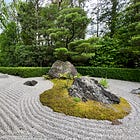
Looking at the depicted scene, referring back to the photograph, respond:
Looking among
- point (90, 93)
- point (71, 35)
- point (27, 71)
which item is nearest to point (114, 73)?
point (71, 35)

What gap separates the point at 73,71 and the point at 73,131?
287 inches

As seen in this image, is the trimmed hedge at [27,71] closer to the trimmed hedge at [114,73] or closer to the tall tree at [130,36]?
the trimmed hedge at [114,73]

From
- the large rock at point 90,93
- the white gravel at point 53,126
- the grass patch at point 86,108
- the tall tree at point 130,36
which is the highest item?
the tall tree at point 130,36

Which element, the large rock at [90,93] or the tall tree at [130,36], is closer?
the large rock at [90,93]

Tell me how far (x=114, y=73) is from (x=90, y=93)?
250 inches

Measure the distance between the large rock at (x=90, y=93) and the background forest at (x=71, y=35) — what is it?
494 centimetres

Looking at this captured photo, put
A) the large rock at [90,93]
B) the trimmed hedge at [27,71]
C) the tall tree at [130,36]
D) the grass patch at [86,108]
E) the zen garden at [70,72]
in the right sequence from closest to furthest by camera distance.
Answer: the zen garden at [70,72] < the grass patch at [86,108] < the large rock at [90,93] < the tall tree at [130,36] < the trimmed hedge at [27,71]

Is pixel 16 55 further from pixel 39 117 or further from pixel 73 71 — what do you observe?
pixel 39 117

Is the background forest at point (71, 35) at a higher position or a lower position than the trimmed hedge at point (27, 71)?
higher

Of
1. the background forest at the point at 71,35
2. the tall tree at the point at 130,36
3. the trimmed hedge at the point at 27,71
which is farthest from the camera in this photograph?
the background forest at the point at 71,35

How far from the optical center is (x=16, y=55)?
15.0m

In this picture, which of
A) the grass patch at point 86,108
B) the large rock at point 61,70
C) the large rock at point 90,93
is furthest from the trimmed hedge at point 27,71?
the grass patch at point 86,108

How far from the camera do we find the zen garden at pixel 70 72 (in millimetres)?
3746

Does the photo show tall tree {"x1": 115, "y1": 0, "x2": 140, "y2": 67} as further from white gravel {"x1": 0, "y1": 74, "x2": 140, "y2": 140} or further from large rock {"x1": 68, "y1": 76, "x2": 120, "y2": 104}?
white gravel {"x1": 0, "y1": 74, "x2": 140, "y2": 140}
